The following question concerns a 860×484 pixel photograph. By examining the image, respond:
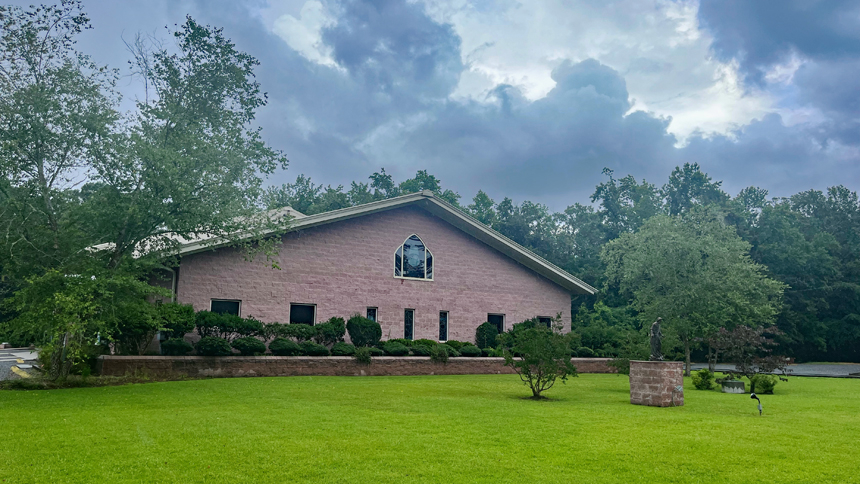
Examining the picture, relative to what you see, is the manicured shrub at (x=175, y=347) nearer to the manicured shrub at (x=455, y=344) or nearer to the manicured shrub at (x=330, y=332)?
the manicured shrub at (x=330, y=332)

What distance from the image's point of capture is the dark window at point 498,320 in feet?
88.8

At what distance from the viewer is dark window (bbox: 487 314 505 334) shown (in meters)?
27.1

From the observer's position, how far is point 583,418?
10289 mm

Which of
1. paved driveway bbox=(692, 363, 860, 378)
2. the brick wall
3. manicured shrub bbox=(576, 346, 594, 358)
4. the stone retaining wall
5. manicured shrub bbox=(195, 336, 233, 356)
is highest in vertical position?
the brick wall

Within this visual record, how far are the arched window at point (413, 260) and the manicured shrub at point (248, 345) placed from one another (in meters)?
7.36

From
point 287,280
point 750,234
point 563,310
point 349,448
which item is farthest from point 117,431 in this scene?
point 750,234

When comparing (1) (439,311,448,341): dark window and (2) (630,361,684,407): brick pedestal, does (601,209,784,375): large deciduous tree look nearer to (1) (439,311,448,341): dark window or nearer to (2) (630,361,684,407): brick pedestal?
(1) (439,311,448,341): dark window

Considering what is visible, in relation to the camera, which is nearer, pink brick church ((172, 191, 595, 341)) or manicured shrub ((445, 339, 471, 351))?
pink brick church ((172, 191, 595, 341))

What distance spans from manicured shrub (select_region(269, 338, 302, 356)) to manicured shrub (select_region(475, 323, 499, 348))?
8.75 metres

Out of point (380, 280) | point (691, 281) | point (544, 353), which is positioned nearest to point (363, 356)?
point (380, 280)

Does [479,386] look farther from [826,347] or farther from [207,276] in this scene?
[826,347]

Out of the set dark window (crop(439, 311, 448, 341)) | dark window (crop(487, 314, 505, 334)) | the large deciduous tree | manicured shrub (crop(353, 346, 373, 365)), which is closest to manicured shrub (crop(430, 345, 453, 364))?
manicured shrub (crop(353, 346, 373, 365))

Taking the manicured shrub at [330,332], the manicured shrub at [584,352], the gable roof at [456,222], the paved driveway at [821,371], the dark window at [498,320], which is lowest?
the paved driveway at [821,371]

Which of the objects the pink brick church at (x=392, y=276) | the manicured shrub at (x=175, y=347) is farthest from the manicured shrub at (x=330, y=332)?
the manicured shrub at (x=175, y=347)
